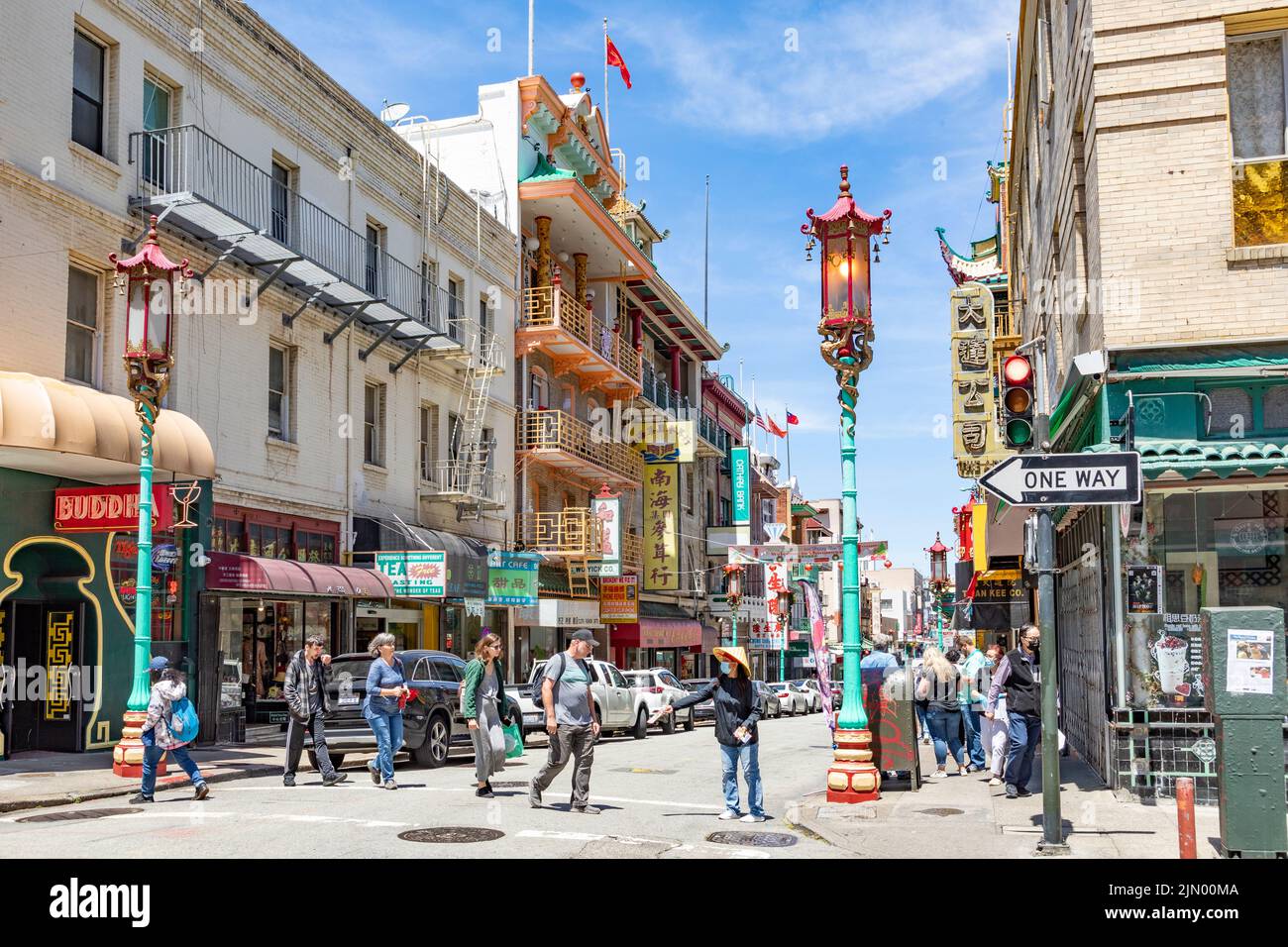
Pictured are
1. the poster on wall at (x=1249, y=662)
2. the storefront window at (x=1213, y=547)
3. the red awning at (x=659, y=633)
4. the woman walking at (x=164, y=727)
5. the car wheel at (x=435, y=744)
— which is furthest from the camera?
the red awning at (x=659, y=633)

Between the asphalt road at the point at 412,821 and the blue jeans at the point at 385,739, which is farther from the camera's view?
the blue jeans at the point at 385,739

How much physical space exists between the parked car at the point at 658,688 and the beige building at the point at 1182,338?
13949mm

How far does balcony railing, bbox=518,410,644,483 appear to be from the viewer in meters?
33.0

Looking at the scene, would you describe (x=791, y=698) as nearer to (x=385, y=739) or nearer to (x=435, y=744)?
(x=435, y=744)

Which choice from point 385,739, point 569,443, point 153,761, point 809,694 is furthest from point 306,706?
point 809,694

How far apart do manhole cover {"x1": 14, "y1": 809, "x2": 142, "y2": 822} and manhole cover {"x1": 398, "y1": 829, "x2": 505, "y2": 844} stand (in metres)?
3.47

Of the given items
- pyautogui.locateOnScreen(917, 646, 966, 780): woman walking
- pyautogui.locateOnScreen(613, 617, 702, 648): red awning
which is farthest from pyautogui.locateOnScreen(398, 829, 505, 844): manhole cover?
pyautogui.locateOnScreen(613, 617, 702, 648): red awning

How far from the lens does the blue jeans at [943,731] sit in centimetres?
1648

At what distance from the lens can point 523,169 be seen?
33.6 meters

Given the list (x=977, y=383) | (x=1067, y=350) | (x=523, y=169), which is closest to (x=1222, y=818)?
(x=1067, y=350)

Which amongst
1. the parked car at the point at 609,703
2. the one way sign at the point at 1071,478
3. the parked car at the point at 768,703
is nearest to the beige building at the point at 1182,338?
the one way sign at the point at 1071,478

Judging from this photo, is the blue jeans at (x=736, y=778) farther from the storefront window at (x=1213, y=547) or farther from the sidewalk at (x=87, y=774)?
the sidewalk at (x=87, y=774)

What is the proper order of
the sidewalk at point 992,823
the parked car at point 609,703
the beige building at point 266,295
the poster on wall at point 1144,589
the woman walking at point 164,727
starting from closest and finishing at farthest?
the sidewalk at point 992,823 → the woman walking at point 164,727 → the poster on wall at point 1144,589 → the beige building at point 266,295 → the parked car at point 609,703
